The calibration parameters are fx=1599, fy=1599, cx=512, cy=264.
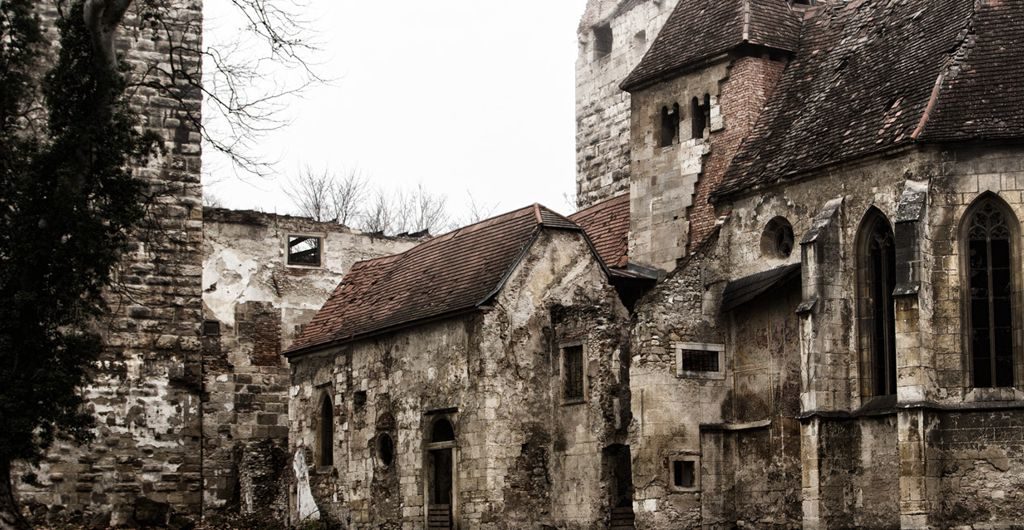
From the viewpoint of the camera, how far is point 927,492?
2275 centimetres

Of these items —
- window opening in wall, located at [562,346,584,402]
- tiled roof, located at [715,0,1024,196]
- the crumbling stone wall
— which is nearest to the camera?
tiled roof, located at [715,0,1024,196]

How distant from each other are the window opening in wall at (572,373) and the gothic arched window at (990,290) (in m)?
6.88

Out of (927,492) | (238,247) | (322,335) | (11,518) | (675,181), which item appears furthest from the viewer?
A: (238,247)

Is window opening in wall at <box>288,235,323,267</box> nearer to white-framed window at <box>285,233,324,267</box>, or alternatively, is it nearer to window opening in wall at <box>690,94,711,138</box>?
white-framed window at <box>285,233,324,267</box>

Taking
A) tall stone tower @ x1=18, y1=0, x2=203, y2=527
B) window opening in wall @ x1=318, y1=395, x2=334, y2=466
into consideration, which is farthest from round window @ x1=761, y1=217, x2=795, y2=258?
tall stone tower @ x1=18, y1=0, x2=203, y2=527

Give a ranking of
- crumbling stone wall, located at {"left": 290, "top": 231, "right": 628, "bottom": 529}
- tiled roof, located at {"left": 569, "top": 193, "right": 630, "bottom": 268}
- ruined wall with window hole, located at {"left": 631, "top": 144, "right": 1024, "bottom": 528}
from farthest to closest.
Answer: tiled roof, located at {"left": 569, "top": 193, "right": 630, "bottom": 268} < crumbling stone wall, located at {"left": 290, "top": 231, "right": 628, "bottom": 529} < ruined wall with window hole, located at {"left": 631, "top": 144, "right": 1024, "bottom": 528}

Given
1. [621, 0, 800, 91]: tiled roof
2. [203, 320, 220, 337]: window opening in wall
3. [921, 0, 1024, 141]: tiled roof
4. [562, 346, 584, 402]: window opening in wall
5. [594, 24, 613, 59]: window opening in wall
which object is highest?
[594, 24, 613, 59]: window opening in wall

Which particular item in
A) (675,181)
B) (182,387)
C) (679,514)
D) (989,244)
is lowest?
(679,514)

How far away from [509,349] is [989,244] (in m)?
8.35

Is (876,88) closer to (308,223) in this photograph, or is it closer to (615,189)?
(615,189)

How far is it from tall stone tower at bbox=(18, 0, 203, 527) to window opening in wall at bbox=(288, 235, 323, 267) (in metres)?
7.35

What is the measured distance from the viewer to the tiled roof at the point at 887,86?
24.0 meters

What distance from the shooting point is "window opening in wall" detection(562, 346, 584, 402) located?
90.5 ft

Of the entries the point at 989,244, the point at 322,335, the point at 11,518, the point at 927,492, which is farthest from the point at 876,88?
the point at 11,518
